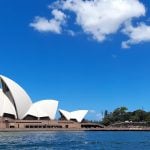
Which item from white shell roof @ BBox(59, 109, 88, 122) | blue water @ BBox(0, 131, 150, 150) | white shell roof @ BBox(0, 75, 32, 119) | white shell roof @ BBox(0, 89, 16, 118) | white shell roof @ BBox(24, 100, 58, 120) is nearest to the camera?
blue water @ BBox(0, 131, 150, 150)

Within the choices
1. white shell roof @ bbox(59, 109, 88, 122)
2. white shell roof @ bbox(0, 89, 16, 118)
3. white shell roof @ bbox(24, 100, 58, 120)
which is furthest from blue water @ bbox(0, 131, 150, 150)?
white shell roof @ bbox(59, 109, 88, 122)

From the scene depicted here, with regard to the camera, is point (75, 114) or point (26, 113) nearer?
point (26, 113)

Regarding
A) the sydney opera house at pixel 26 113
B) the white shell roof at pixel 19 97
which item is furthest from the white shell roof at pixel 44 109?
the white shell roof at pixel 19 97

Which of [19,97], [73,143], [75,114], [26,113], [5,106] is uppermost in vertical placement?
[19,97]

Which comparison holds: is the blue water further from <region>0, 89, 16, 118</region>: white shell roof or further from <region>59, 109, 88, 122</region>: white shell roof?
<region>59, 109, 88, 122</region>: white shell roof

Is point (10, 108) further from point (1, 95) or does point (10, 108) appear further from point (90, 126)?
point (90, 126)

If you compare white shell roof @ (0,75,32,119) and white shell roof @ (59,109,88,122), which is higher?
white shell roof @ (0,75,32,119)

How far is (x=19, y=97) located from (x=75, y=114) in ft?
105

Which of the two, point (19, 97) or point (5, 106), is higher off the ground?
point (19, 97)

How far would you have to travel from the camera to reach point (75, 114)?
149m

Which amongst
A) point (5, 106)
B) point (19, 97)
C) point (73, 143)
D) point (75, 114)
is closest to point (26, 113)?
point (5, 106)

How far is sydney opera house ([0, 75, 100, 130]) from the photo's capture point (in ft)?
394

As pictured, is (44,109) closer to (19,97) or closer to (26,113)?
(26,113)

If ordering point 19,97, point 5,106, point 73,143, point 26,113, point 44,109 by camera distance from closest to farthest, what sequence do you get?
point 73,143
point 19,97
point 5,106
point 26,113
point 44,109
